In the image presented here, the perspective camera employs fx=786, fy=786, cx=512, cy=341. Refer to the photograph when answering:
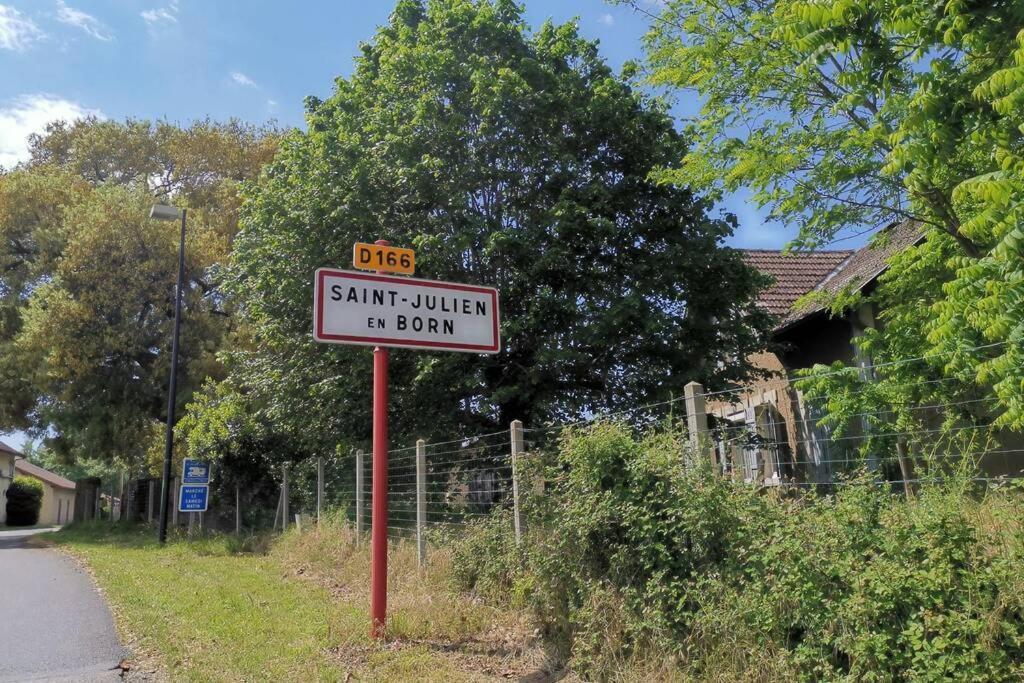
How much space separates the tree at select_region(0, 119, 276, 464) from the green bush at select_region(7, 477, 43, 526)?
95.6 ft

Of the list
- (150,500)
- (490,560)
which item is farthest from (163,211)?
(150,500)

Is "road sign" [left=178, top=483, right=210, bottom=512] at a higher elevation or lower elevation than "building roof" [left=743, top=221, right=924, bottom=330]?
lower

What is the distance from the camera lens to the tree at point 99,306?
23328 millimetres

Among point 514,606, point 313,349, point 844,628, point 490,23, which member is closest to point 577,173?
point 490,23

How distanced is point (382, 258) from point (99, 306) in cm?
1973

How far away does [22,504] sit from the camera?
52156mm

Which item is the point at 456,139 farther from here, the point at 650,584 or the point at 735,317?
the point at 650,584

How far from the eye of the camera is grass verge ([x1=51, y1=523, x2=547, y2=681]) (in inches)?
236

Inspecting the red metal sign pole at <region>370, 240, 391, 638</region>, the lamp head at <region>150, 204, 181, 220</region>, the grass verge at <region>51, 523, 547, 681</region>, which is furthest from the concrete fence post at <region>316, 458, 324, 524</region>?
the lamp head at <region>150, 204, 181, 220</region>

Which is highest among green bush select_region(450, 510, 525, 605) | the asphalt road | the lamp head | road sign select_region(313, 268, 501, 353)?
the lamp head

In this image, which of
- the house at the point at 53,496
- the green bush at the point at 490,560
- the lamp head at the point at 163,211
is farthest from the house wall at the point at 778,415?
the house at the point at 53,496

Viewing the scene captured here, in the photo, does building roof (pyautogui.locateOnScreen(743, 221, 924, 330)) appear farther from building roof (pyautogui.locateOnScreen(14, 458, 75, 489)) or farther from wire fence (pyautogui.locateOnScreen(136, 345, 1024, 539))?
building roof (pyautogui.locateOnScreen(14, 458, 75, 489))

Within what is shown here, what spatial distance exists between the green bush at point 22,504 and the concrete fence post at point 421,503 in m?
53.3

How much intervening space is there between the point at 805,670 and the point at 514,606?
3032mm
